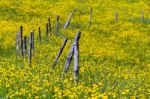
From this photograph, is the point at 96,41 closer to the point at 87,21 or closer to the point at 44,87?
the point at 87,21

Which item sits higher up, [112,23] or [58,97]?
[58,97]

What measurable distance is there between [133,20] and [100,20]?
3221 millimetres

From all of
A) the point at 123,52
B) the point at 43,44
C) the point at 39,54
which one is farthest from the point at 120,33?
the point at 39,54

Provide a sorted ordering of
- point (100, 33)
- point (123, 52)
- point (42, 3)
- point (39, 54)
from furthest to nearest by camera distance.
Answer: point (42, 3) < point (100, 33) < point (123, 52) < point (39, 54)

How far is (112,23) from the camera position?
1582 inches

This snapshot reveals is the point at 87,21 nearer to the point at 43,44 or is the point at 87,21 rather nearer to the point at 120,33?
the point at 120,33

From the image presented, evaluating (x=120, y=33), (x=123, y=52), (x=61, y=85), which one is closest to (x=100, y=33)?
(x=120, y=33)

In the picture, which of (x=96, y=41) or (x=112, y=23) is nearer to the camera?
(x=96, y=41)

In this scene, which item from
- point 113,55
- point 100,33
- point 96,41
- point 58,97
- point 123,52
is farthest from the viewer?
point 100,33

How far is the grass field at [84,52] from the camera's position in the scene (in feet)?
44.7

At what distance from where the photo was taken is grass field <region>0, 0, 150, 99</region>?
13633 millimetres

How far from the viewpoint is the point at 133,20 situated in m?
42.6

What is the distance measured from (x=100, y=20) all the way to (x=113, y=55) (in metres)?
15.8

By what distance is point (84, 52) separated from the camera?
25656 mm
